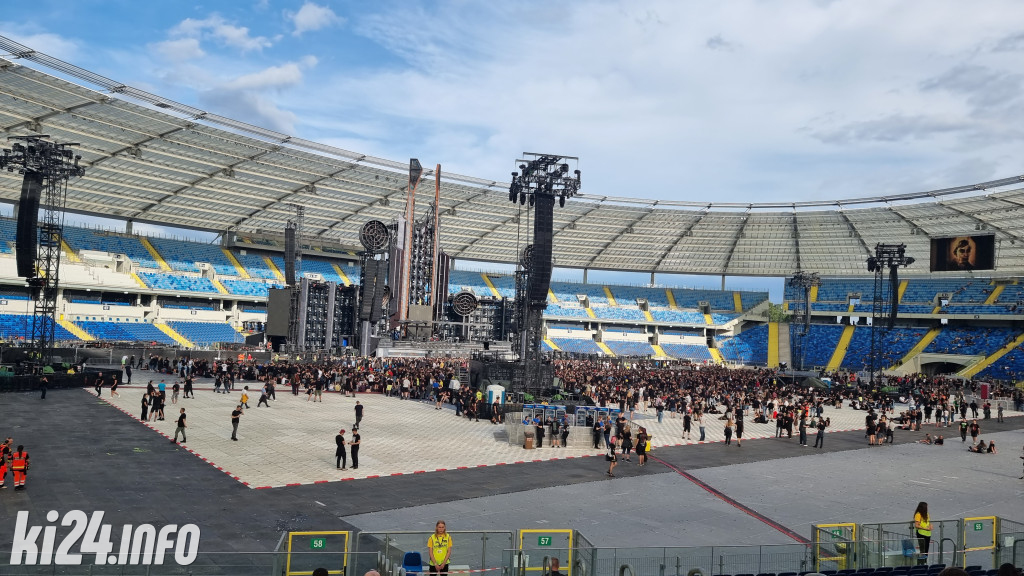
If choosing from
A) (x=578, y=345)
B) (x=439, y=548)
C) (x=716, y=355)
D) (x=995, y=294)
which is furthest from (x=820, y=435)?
(x=716, y=355)

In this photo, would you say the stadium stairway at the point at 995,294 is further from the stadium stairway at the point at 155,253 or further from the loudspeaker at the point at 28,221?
the stadium stairway at the point at 155,253

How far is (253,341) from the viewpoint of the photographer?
5675 cm

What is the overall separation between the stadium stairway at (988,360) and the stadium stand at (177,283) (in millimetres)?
65326

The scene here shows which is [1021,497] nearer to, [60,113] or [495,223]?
[60,113]

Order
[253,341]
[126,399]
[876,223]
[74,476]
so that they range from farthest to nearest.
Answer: [876,223] < [253,341] < [126,399] < [74,476]

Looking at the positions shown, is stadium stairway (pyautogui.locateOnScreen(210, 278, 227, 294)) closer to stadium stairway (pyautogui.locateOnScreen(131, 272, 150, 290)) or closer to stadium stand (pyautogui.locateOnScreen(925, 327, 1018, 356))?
stadium stairway (pyautogui.locateOnScreen(131, 272, 150, 290))

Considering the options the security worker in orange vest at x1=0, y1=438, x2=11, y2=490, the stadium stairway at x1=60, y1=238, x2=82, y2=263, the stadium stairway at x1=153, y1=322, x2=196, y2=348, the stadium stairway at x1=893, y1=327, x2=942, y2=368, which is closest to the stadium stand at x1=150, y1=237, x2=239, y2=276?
the stadium stairway at x1=60, y1=238, x2=82, y2=263

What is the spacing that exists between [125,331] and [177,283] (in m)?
9.17

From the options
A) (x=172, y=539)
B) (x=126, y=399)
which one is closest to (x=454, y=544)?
(x=172, y=539)

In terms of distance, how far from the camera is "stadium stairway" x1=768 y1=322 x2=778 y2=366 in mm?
73356

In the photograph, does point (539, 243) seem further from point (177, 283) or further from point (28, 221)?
point (177, 283)

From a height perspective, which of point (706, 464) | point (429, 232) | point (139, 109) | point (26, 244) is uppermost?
point (139, 109)

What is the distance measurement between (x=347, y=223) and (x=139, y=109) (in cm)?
3005

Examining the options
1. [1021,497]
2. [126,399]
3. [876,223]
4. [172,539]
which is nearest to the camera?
[172,539]
